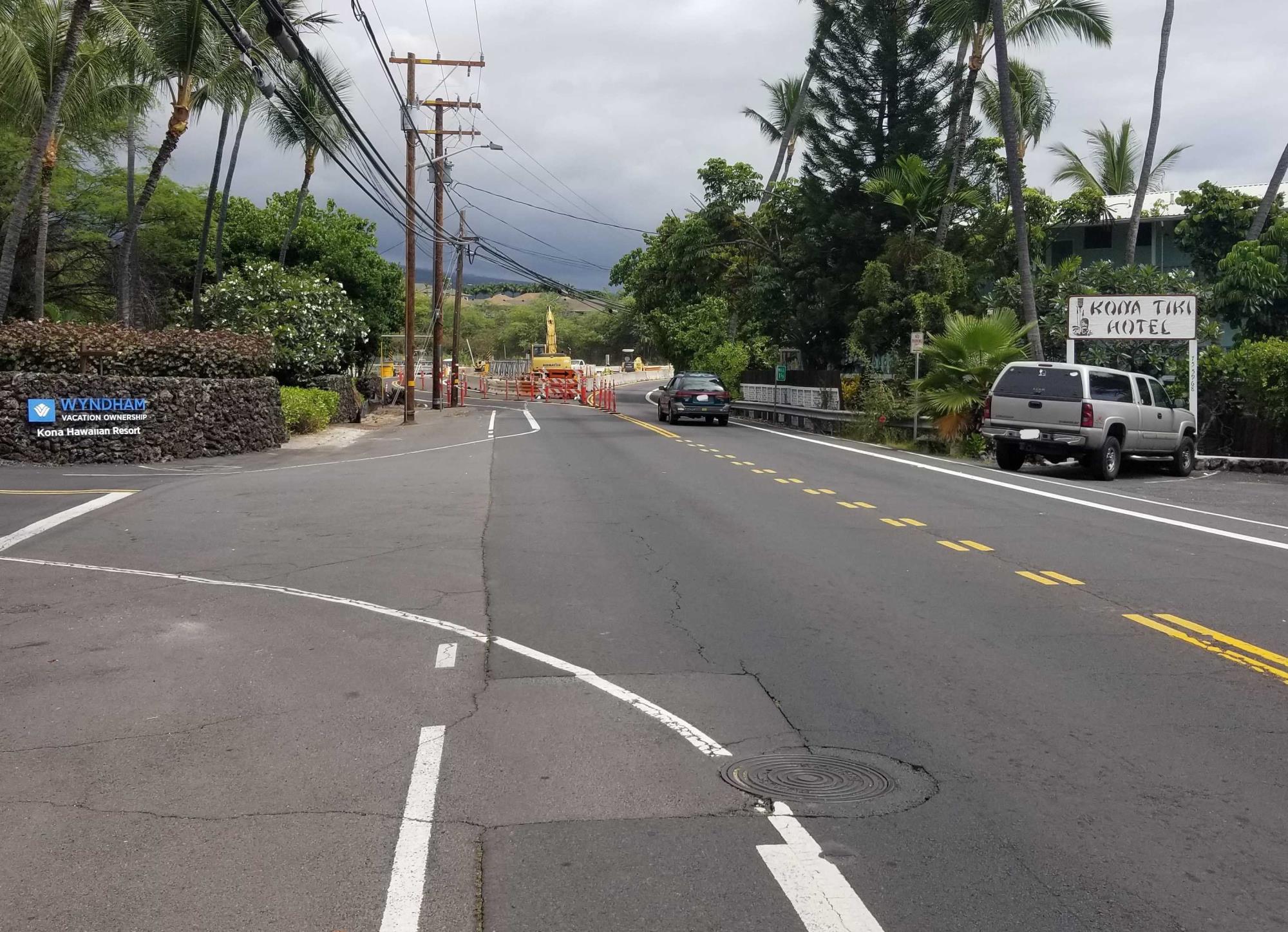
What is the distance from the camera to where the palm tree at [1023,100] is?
3619 cm

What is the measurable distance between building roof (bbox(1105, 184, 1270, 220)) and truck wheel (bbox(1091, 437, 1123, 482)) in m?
20.3

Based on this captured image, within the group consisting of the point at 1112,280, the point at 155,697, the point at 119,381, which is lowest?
the point at 155,697

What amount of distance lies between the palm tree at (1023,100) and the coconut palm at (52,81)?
→ 24.2 meters

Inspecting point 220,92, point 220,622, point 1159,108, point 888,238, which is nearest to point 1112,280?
point 1159,108

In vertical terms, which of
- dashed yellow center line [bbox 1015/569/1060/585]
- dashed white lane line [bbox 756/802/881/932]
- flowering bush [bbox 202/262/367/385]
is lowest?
dashed white lane line [bbox 756/802/881/932]

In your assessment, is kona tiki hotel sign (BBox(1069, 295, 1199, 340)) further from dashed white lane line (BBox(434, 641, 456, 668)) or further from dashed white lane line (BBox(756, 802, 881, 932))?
dashed white lane line (BBox(756, 802, 881, 932))

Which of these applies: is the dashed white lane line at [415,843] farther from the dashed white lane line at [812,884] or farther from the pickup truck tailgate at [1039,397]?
the pickup truck tailgate at [1039,397]

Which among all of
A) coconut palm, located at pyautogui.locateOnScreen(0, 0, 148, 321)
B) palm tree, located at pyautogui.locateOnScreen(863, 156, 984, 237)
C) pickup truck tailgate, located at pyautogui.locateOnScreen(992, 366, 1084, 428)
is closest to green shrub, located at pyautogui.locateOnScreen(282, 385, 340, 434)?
coconut palm, located at pyautogui.locateOnScreen(0, 0, 148, 321)

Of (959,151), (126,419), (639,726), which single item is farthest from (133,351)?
(959,151)

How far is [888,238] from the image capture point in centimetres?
3606

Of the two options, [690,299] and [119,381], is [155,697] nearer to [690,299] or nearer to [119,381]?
[119,381]

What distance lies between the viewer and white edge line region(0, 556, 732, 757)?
602cm

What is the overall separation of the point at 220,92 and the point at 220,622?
24431 millimetres

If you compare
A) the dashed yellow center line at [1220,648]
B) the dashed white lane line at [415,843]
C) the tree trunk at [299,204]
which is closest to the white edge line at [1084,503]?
the dashed yellow center line at [1220,648]
